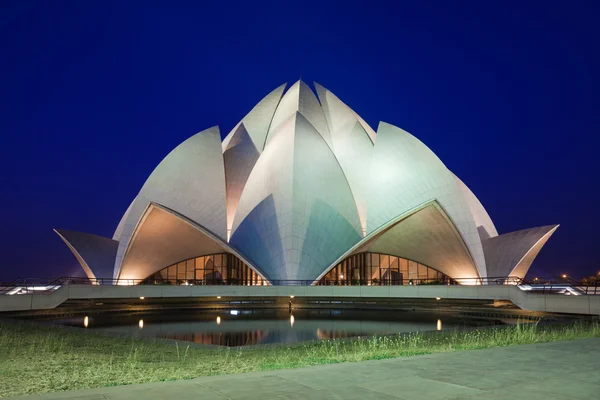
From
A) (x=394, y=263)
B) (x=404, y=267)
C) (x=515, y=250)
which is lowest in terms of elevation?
(x=404, y=267)

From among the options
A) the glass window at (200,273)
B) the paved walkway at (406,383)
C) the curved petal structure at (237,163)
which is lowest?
the paved walkway at (406,383)

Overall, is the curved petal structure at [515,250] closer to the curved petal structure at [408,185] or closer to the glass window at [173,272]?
the curved petal structure at [408,185]

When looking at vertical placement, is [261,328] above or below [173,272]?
below

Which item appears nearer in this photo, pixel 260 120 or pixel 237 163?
pixel 237 163

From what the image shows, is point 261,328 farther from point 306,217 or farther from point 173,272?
point 173,272

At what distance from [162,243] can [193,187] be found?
4.84 m

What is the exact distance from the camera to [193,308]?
30.1 meters

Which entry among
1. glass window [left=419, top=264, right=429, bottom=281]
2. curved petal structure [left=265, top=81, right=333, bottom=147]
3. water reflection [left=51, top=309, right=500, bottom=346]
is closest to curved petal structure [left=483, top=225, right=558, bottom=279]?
glass window [left=419, top=264, right=429, bottom=281]

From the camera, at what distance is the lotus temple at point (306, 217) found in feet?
112

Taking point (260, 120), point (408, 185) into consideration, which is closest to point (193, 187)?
point (260, 120)

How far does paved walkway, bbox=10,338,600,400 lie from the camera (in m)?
5.11

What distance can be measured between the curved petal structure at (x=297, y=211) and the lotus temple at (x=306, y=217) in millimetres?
72

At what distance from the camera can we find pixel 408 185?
35.5m

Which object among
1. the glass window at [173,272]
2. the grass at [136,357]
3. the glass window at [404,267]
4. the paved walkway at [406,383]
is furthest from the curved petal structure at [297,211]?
the paved walkway at [406,383]
